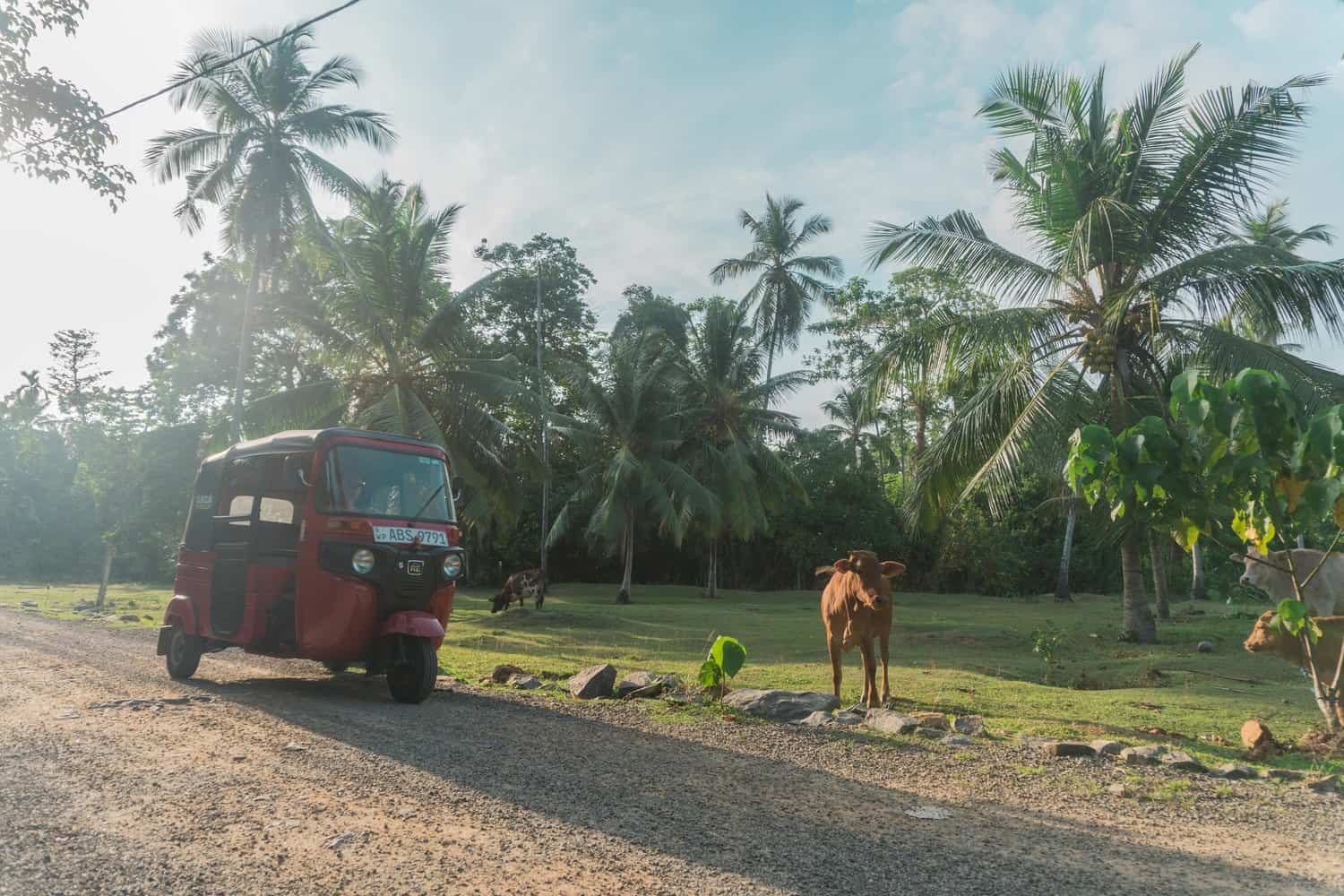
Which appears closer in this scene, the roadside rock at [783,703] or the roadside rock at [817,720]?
the roadside rock at [817,720]

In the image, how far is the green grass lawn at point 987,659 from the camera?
9133 mm

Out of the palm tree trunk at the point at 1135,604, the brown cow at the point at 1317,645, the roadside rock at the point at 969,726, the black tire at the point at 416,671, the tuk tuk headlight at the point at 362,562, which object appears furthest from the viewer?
the palm tree trunk at the point at 1135,604

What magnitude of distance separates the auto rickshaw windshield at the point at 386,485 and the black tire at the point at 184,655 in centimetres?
274

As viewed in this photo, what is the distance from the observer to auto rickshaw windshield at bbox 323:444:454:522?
918 centimetres

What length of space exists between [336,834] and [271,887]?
773 millimetres

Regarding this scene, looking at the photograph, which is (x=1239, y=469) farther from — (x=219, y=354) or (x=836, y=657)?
(x=219, y=354)

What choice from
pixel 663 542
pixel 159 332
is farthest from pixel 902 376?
pixel 159 332

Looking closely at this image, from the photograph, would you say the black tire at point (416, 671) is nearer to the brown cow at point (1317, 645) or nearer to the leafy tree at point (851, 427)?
the brown cow at point (1317, 645)

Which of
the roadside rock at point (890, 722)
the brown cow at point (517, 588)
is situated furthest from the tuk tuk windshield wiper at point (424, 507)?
the brown cow at point (517, 588)

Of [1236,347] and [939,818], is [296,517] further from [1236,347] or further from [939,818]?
[1236,347]

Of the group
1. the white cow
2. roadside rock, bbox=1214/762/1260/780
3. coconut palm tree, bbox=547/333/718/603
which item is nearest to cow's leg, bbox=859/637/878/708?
roadside rock, bbox=1214/762/1260/780

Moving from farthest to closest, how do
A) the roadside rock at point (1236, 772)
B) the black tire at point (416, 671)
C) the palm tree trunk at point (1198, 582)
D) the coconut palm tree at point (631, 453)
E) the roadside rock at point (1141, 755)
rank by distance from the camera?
the palm tree trunk at point (1198, 582) → the coconut palm tree at point (631, 453) → the black tire at point (416, 671) → the roadside rock at point (1141, 755) → the roadside rock at point (1236, 772)

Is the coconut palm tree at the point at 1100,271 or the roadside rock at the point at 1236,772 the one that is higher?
the coconut palm tree at the point at 1100,271

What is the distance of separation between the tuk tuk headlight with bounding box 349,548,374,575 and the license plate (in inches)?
7.2
